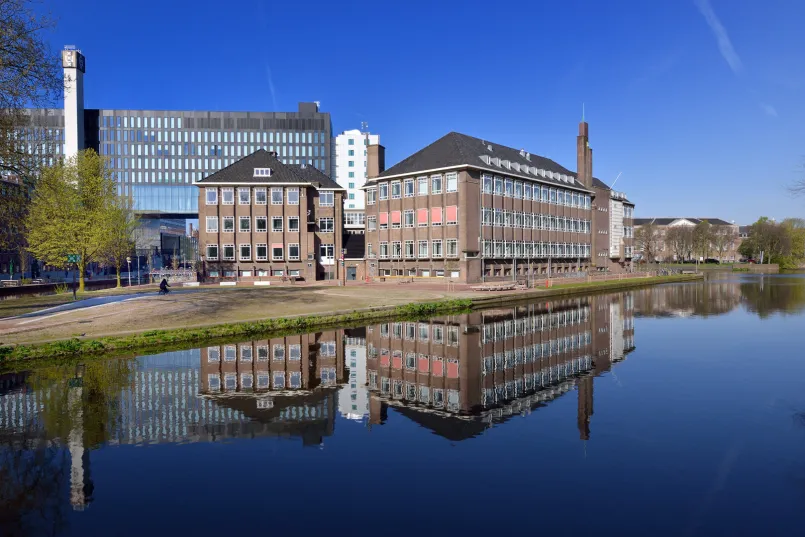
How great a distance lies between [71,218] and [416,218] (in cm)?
3706

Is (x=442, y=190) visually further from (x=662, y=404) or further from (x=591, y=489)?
(x=591, y=489)

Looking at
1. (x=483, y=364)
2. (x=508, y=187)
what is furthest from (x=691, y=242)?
(x=483, y=364)

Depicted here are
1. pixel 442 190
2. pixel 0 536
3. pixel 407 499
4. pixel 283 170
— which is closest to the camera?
pixel 0 536

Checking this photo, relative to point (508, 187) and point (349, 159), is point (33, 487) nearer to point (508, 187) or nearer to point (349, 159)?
point (508, 187)

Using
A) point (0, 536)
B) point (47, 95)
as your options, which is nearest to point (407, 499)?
point (0, 536)

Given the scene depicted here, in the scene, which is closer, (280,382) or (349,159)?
(280,382)

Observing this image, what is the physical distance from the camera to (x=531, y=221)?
70500 millimetres

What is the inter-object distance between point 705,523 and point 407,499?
4.64 meters

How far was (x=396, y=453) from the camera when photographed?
34.2ft

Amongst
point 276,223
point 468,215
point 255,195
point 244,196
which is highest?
point 255,195

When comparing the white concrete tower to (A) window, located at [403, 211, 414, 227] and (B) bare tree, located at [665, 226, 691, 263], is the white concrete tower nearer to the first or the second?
(A) window, located at [403, 211, 414, 227]

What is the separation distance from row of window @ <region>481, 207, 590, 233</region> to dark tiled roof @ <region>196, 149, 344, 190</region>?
71.3 ft

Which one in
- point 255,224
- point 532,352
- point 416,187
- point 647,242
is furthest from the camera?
point 647,242

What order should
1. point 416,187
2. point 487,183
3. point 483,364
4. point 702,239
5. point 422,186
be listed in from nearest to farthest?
point 483,364 < point 487,183 < point 422,186 < point 416,187 < point 702,239
